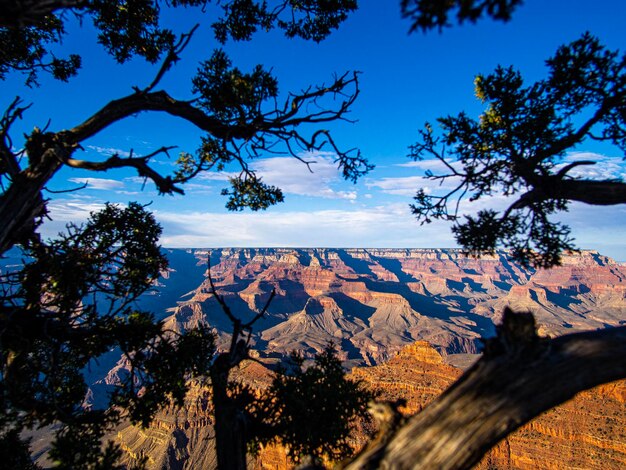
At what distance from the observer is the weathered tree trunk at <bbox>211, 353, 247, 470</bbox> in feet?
15.7

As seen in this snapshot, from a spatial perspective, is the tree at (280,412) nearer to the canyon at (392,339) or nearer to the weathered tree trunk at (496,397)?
the canyon at (392,339)

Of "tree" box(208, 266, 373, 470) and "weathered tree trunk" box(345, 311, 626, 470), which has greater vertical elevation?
"weathered tree trunk" box(345, 311, 626, 470)

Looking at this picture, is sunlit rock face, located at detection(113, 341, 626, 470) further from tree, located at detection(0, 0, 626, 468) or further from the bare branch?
the bare branch

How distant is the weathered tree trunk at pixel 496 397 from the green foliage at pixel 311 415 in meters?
2.87

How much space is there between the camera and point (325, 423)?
563 centimetres

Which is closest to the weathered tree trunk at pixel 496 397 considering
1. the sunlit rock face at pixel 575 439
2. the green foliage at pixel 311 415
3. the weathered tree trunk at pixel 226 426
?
the weathered tree trunk at pixel 226 426

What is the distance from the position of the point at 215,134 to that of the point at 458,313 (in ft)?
597

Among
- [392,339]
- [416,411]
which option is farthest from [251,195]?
[392,339]

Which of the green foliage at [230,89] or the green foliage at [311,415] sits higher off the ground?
the green foliage at [230,89]

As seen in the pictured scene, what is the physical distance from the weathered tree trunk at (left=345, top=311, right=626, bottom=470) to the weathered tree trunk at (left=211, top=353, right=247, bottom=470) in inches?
105

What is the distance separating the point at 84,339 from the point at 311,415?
4.74 metres

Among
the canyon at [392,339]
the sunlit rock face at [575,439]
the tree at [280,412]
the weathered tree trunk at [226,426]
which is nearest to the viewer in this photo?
the weathered tree trunk at [226,426]

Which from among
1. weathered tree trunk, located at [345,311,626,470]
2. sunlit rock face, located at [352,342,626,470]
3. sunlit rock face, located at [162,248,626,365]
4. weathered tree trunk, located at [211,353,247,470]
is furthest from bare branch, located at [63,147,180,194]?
sunlit rock face, located at [162,248,626,365]

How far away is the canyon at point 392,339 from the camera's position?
93.9ft
